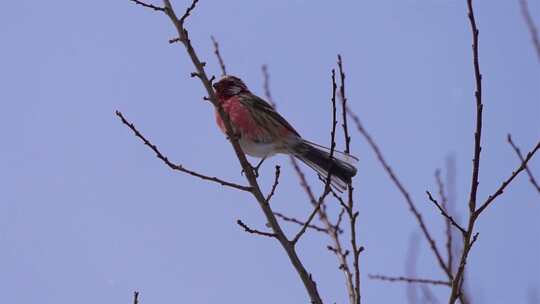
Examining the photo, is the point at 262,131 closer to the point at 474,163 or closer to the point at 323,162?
the point at 323,162

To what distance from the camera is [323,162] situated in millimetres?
6125

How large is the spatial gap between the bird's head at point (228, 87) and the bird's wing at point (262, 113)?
0.32 feet

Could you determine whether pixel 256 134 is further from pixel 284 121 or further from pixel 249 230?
pixel 249 230

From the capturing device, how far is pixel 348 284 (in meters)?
3.98

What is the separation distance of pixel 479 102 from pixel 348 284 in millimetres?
1413

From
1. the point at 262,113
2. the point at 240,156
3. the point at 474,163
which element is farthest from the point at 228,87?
the point at 474,163

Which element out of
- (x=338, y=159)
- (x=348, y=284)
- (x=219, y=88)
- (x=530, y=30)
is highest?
(x=219, y=88)

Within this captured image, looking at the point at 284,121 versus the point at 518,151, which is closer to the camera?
the point at 518,151

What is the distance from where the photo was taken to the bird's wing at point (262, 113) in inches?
249

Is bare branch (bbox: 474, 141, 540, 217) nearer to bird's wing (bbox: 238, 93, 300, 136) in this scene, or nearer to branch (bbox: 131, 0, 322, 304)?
branch (bbox: 131, 0, 322, 304)

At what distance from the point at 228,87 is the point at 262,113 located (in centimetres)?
44

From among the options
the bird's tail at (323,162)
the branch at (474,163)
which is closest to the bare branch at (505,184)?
the branch at (474,163)

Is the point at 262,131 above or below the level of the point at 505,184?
above

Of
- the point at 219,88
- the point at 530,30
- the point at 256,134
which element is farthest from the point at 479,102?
the point at 219,88
